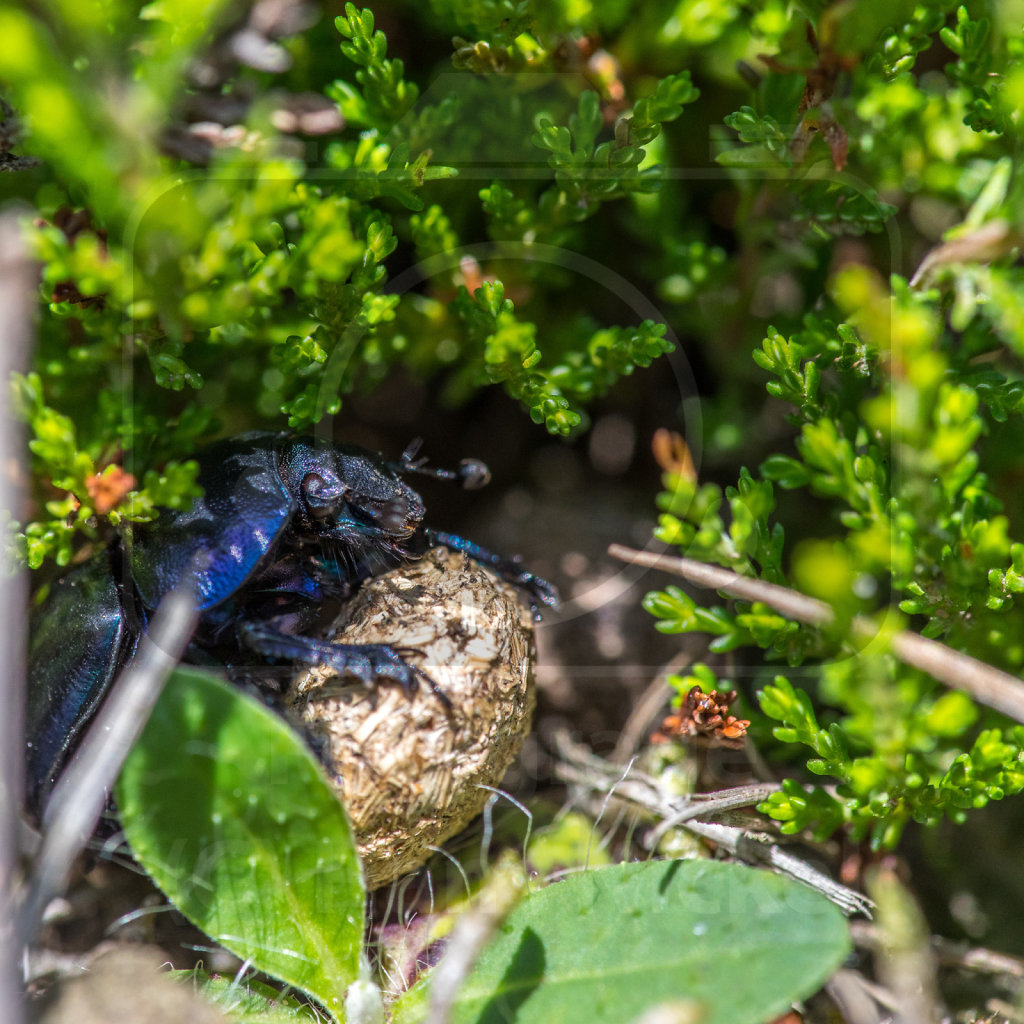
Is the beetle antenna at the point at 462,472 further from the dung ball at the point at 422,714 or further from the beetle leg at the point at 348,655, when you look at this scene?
the beetle leg at the point at 348,655

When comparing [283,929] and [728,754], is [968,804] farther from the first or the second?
[283,929]

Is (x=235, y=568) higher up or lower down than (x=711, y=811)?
higher up

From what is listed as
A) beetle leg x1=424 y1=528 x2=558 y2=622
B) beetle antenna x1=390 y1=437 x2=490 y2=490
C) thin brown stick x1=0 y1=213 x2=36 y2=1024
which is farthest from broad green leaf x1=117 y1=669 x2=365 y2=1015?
beetle antenna x1=390 y1=437 x2=490 y2=490

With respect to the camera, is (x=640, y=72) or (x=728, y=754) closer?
(x=728, y=754)

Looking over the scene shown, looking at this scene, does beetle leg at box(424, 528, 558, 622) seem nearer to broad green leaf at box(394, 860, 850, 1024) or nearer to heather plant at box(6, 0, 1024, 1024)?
heather plant at box(6, 0, 1024, 1024)

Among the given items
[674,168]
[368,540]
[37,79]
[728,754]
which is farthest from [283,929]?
[674,168]

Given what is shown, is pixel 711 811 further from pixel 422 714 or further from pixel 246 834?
pixel 246 834

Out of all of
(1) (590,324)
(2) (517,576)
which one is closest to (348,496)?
(2) (517,576)
